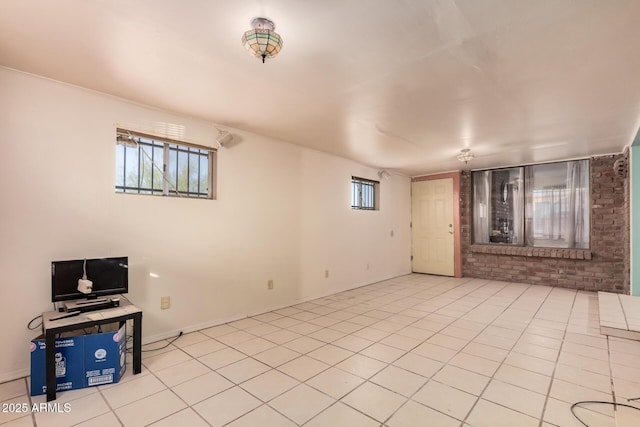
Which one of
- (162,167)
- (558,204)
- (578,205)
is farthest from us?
(558,204)

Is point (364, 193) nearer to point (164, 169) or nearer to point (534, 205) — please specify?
point (534, 205)

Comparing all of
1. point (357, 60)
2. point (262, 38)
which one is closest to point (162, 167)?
point (262, 38)

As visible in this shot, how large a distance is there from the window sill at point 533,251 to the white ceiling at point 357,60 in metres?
2.41

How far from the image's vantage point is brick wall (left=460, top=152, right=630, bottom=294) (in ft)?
16.1

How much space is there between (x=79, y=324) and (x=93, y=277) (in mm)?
501

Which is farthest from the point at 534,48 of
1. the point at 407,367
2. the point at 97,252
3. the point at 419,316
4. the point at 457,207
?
the point at 457,207

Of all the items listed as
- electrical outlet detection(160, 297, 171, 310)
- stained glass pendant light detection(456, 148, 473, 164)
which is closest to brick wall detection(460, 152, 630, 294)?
stained glass pendant light detection(456, 148, 473, 164)

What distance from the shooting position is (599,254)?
5.07m

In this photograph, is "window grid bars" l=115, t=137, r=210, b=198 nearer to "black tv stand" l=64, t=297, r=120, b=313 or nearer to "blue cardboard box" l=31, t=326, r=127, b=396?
"black tv stand" l=64, t=297, r=120, b=313

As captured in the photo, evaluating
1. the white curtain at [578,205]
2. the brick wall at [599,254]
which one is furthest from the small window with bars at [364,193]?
the white curtain at [578,205]

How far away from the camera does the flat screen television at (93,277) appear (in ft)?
7.80

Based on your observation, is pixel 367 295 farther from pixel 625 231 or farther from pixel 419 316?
pixel 625 231

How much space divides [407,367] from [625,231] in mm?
4749

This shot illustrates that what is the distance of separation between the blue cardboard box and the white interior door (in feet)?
20.2
